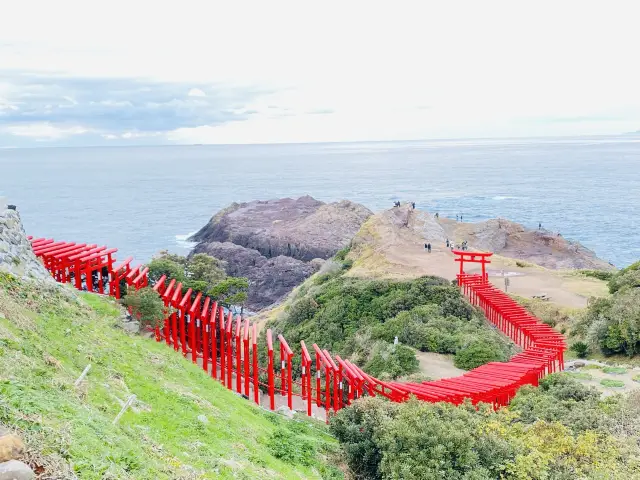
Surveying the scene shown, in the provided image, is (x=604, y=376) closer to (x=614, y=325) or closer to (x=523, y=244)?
(x=614, y=325)

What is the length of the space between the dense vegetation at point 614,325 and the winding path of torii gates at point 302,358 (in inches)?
58.1

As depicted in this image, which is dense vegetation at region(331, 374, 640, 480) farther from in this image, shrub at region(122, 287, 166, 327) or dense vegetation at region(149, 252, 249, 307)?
dense vegetation at region(149, 252, 249, 307)

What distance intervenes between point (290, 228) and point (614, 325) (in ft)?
157

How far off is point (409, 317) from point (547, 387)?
9.99 meters

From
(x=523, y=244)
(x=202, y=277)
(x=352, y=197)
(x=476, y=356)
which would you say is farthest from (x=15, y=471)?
(x=352, y=197)

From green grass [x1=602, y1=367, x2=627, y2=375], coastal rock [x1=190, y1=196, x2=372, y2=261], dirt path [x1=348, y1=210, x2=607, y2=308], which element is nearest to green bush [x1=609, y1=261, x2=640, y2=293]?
dirt path [x1=348, y1=210, x2=607, y2=308]

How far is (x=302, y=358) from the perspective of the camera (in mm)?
22844

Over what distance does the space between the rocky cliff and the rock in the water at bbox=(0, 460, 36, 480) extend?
41.9m

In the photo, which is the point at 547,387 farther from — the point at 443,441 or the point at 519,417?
the point at 443,441

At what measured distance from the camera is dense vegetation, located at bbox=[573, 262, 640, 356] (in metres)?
22.2

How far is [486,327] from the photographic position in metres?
27.6

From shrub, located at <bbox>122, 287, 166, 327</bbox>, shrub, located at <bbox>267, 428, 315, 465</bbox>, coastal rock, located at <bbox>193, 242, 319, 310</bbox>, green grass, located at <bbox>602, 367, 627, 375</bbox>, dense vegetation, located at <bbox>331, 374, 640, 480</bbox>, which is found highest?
shrub, located at <bbox>122, 287, 166, 327</bbox>

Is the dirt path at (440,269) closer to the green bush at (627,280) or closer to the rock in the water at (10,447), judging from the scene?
the green bush at (627,280)

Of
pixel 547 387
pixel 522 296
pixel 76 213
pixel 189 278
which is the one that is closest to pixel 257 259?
pixel 189 278
